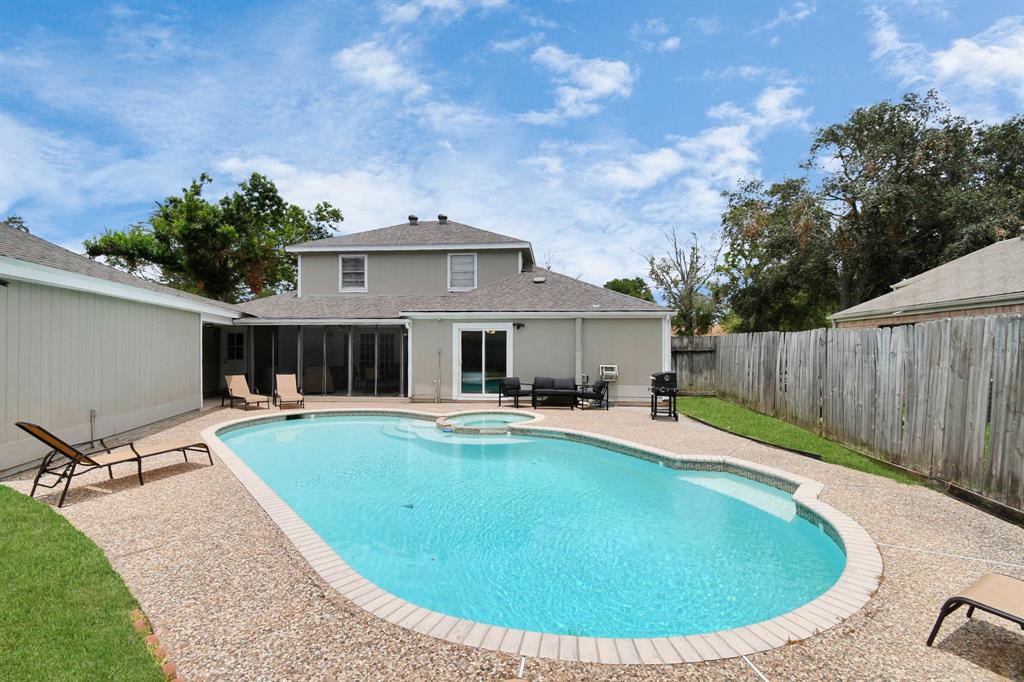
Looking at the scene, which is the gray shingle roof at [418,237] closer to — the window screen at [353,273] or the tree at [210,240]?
the window screen at [353,273]

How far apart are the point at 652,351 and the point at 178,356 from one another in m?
13.8

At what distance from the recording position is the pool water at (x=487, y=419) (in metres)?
12.4

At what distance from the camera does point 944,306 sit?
40.9 ft

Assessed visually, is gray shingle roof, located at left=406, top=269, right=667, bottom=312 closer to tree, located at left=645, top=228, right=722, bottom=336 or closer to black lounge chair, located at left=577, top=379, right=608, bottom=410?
black lounge chair, located at left=577, top=379, right=608, bottom=410

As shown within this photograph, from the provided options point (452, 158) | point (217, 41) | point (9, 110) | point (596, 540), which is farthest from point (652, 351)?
point (9, 110)

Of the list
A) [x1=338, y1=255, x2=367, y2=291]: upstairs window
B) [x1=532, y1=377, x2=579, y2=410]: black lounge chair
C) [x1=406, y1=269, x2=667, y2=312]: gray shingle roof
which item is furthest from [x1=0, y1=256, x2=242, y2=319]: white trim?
[x1=532, y1=377, x2=579, y2=410]: black lounge chair

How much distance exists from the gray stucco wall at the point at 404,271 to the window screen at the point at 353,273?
260 mm

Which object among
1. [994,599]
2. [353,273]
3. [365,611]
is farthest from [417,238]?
[994,599]

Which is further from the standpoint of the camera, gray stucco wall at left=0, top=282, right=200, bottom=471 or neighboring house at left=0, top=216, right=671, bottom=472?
neighboring house at left=0, top=216, right=671, bottom=472

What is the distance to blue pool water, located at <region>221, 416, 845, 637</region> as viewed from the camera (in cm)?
425

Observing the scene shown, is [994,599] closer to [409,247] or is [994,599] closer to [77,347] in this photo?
[77,347]

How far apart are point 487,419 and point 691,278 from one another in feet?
81.5

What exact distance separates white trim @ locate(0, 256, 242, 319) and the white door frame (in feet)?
24.9

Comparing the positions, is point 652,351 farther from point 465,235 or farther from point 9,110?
point 9,110
